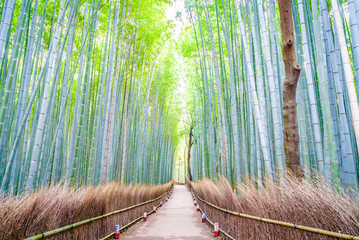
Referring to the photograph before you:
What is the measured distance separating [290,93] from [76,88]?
221 inches

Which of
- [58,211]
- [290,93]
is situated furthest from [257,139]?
[58,211]

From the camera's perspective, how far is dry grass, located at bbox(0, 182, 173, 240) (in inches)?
57.8

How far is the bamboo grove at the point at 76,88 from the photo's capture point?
9.41 feet

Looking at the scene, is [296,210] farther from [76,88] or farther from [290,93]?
[76,88]

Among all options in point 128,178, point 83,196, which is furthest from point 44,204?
point 128,178

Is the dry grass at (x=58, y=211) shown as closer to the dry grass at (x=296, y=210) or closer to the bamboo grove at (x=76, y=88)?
the bamboo grove at (x=76, y=88)

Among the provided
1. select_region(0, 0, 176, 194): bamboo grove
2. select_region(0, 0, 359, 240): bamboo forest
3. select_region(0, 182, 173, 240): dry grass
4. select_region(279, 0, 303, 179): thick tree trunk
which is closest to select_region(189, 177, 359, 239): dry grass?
select_region(0, 0, 359, 240): bamboo forest

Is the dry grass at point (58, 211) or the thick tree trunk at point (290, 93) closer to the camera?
the dry grass at point (58, 211)

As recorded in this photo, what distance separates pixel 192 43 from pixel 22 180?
590cm

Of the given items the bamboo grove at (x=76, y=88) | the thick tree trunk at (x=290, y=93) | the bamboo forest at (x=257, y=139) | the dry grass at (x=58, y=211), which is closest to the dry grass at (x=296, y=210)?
the bamboo forest at (x=257, y=139)

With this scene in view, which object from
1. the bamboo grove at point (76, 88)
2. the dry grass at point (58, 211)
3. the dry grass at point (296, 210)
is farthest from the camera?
the bamboo grove at point (76, 88)

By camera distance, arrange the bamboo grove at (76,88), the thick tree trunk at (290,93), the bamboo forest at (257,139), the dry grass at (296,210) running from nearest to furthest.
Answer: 1. the dry grass at (296,210)
2. the bamboo forest at (257,139)
3. the thick tree trunk at (290,93)
4. the bamboo grove at (76,88)

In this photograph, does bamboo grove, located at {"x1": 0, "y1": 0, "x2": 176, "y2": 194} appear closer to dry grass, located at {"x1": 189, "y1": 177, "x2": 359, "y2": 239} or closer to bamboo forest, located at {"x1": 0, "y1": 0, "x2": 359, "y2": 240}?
bamboo forest, located at {"x1": 0, "y1": 0, "x2": 359, "y2": 240}

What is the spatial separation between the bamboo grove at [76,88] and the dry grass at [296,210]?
7.21 feet
